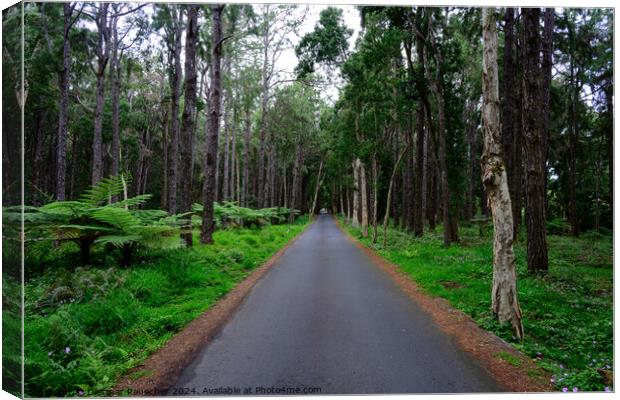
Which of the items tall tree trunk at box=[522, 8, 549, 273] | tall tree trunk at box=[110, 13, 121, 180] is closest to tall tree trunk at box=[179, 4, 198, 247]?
tall tree trunk at box=[110, 13, 121, 180]

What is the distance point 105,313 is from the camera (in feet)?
17.7

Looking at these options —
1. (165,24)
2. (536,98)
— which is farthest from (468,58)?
(165,24)

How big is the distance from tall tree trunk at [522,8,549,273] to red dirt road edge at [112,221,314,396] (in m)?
6.94

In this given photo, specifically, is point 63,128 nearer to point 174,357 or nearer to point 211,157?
point 211,157

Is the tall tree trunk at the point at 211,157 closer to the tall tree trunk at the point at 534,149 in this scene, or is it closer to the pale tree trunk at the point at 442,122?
the pale tree trunk at the point at 442,122

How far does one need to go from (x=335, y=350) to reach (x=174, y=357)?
1779 mm

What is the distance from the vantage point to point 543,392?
3.73 m

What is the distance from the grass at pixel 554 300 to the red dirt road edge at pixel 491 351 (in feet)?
0.47

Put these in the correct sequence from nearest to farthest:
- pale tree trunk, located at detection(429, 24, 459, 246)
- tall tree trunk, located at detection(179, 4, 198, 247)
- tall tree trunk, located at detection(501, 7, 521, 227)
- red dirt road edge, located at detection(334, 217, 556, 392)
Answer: red dirt road edge, located at detection(334, 217, 556, 392)
tall tree trunk, located at detection(179, 4, 198, 247)
tall tree trunk, located at detection(501, 7, 521, 227)
pale tree trunk, located at detection(429, 24, 459, 246)

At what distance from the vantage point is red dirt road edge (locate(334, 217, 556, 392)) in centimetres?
384

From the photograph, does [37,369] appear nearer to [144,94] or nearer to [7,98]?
[7,98]

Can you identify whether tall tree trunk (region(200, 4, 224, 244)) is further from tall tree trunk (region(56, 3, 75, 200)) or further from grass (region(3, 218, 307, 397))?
tall tree trunk (region(56, 3, 75, 200))

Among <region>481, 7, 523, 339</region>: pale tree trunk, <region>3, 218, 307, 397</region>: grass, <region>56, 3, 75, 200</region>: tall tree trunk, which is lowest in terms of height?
<region>3, 218, 307, 397</region>: grass

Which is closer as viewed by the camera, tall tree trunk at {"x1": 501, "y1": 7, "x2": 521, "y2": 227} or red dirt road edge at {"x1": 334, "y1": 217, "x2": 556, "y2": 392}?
red dirt road edge at {"x1": 334, "y1": 217, "x2": 556, "y2": 392}
